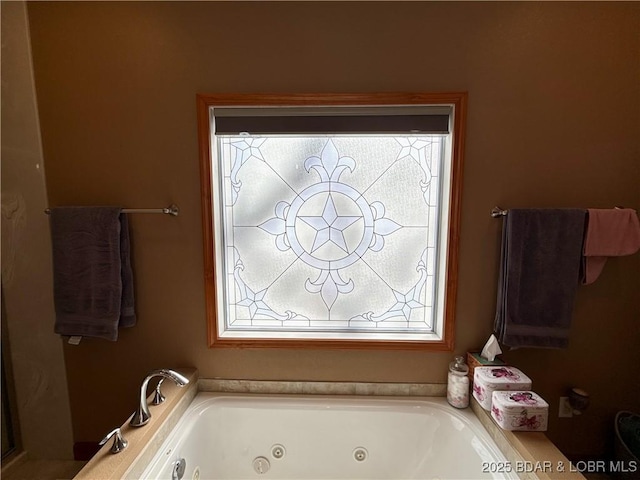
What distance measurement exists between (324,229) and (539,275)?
1056 mm

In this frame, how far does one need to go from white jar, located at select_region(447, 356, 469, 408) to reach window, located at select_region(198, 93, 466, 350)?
11 centimetres

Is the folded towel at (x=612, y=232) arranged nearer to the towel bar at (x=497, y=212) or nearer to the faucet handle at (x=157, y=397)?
the towel bar at (x=497, y=212)

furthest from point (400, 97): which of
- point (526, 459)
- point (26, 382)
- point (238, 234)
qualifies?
point (26, 382)

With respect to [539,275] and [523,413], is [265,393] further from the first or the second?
[539,275]

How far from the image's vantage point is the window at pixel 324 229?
4.82ft

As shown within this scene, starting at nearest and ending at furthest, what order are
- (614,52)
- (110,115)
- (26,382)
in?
(614,52)
(110,115)
(26,382)

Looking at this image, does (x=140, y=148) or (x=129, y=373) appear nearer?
(x=140, y=148)

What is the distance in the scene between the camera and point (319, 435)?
5.06 ft

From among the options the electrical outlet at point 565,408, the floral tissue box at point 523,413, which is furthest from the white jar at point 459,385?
the electrical outlet at point 565,408

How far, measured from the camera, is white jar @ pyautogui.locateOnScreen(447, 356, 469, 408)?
58.0 inches

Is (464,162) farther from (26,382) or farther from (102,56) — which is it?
(26,382)

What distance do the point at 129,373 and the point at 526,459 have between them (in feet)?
6.14

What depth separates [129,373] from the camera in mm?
1636

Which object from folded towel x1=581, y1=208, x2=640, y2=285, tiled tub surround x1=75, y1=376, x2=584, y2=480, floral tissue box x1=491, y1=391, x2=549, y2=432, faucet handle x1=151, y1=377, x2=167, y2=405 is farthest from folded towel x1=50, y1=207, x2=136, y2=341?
folded towel x1=581, y1=208, x2=640, y2=285
